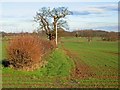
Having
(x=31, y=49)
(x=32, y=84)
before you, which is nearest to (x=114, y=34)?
(x=31, y=49)

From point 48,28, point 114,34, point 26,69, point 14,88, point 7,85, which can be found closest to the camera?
point 14,88

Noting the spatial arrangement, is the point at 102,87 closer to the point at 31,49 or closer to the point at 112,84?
the point at 112,84

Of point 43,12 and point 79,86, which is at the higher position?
point 43,12

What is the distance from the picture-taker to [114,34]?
137m

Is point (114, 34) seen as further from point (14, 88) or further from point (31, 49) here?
point (14, 88)

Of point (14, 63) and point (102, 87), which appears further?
point (14, 63)

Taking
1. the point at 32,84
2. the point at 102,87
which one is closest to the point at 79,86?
the point at 102,87

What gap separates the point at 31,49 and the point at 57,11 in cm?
5517

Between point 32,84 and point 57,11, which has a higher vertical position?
point 57,11

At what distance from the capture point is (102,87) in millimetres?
15922

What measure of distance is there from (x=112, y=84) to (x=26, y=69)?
8.75 m

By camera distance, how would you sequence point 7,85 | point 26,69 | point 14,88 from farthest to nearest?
point 26,69 → point 7,85 → point 14,88

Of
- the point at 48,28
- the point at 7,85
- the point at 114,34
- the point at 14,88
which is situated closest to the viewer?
the point at 14,88

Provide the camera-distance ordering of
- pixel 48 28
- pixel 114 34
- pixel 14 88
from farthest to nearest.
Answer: pixel 114 34 → pixel 48 28 → pixel 14 88
